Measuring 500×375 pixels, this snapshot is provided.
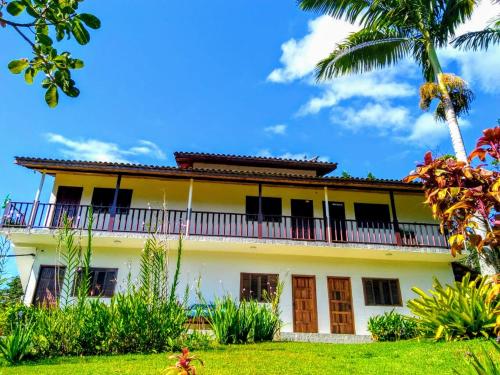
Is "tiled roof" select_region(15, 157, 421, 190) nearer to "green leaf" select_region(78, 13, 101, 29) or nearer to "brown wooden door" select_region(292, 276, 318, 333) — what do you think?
"brown wooden door" select_region(292, 276, 318, 333)

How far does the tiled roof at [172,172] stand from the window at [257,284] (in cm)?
338

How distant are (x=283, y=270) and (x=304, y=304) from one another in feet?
4.42

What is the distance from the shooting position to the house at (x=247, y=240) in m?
12.9

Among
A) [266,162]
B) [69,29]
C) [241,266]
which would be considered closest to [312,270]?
[241,266]

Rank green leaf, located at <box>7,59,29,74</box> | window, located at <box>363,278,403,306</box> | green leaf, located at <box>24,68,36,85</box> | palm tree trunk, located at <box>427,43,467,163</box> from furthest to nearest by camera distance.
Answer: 1. window, located at <box>363,278,403,306</box>
2. palm tree trunk, located at <box>427,43,467,163</box>
3. green leaf, located at <box>24,68,36,85</box>
4. green leaf, located at <box>7,59,29,74</box>

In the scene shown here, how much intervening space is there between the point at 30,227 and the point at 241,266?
695 centimetres

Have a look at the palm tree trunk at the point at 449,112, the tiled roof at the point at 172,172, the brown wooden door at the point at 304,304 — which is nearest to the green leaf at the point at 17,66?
the tiled roof at the point at 172,172

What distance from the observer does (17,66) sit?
222 cm

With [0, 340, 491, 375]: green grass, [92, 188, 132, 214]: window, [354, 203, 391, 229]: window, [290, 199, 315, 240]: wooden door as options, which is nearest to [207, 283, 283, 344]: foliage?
[0, 340, 491, 375]: green grass

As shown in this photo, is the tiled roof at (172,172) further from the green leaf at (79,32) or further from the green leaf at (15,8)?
the green leaf at (15,8)

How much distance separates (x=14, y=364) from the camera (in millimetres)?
6578

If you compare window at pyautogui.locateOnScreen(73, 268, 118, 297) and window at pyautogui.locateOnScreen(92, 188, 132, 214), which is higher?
window at pyautogui.locateOnScreen(92, 188, 132, 214)

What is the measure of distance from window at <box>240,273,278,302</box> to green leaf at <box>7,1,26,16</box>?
1214 cm

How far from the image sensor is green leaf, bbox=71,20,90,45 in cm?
219
